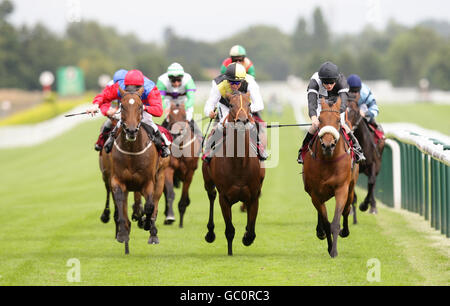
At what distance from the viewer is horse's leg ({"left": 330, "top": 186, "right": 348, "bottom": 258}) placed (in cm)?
1009

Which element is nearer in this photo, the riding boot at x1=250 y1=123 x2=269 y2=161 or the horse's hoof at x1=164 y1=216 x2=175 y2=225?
the riding boot at x1=250 y1=123 x2=269 y2=161

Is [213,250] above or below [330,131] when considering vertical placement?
below

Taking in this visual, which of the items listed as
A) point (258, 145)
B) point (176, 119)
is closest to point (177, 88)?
point (176, 119)

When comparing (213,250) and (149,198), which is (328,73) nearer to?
(213,250)

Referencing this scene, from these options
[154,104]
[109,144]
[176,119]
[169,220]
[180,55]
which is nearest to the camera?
[109,144]

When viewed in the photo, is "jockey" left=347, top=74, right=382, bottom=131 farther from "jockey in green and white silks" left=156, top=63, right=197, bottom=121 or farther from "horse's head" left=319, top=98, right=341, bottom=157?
"horse's head" left=319, top=98, right=341, bottom=157

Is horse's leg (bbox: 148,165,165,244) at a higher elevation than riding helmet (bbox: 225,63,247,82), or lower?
lower

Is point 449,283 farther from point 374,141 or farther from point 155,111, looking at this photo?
point 374,141

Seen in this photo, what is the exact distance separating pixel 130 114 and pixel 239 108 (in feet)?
4.39

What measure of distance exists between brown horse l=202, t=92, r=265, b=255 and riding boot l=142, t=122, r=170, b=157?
0.95m

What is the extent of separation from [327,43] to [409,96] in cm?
9844

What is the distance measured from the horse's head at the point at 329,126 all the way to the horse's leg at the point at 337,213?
1.68 feet

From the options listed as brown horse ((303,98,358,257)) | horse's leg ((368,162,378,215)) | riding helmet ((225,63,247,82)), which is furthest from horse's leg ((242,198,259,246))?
horse's leg ((368,162,378,215))

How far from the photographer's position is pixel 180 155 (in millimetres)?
14031
